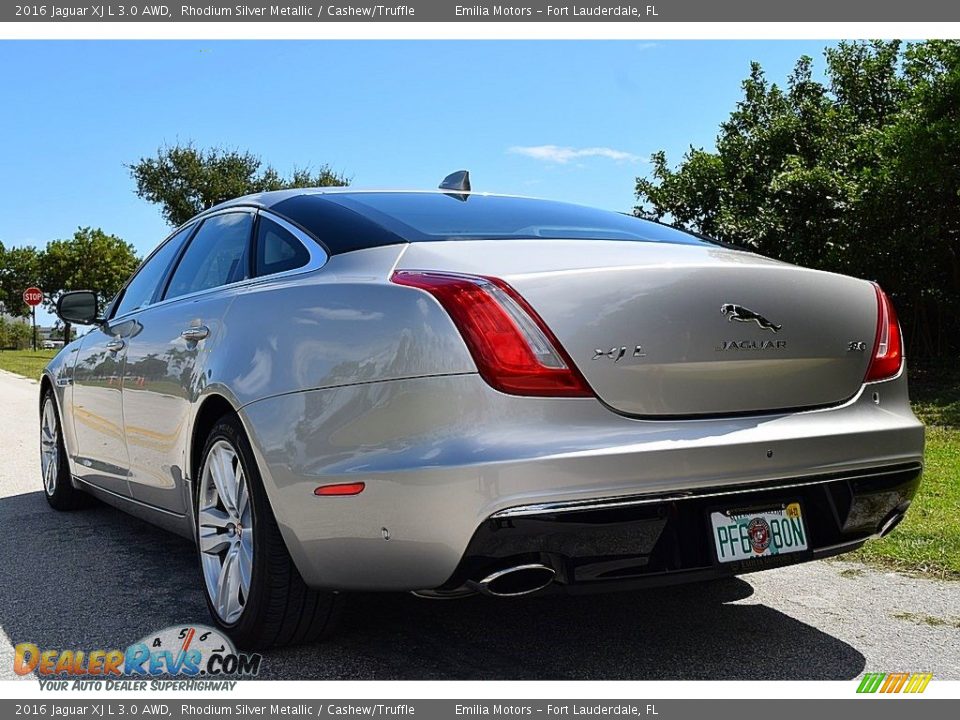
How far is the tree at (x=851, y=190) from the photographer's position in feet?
46.6

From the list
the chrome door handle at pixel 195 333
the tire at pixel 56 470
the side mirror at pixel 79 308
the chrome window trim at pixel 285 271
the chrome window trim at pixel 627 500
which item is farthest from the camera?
the tire at pixel 56 470

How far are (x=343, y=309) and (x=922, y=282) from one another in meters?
15.4

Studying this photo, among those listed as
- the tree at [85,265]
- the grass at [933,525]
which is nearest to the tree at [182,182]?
the tree at [85,265]

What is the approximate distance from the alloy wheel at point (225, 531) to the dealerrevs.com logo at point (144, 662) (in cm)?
12

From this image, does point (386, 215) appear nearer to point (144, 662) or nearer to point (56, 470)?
point (144, 662)

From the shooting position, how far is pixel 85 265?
186 feet

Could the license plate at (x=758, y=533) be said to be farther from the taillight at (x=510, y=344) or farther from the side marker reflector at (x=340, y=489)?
the side marker reflector at (x=340, y=489)

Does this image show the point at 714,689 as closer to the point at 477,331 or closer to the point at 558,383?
the point at 558,383

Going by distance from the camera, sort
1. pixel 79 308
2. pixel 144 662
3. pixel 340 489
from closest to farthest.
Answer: pixel 340 489 → pixel 144 662 → pixel 79 308

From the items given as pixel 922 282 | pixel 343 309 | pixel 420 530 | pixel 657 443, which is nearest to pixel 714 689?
pixel 657 443

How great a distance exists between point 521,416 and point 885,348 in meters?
1.39

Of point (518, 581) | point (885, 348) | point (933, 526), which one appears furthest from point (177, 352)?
point (933, 526)

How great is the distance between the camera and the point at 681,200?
18.5 metres

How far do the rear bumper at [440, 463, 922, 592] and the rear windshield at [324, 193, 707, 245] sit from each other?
1.06 m
